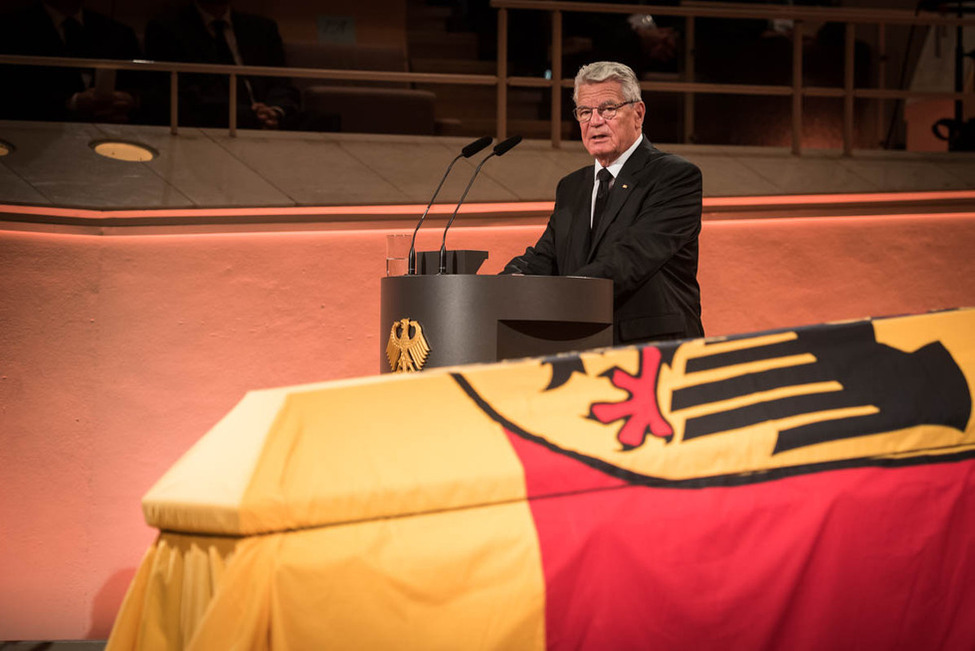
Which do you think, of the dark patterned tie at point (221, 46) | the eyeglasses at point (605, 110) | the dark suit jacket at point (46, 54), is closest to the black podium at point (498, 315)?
the eyeglasses at point (605, 110)

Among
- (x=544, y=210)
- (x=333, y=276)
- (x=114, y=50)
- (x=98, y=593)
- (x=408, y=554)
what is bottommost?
(x=98, y=593)

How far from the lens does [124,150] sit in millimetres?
3342

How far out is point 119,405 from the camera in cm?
304

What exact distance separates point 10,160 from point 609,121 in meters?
1.92

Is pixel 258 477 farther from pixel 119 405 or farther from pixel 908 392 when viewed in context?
pixel 119 405

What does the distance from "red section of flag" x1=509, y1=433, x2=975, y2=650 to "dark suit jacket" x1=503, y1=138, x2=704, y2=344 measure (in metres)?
0.89

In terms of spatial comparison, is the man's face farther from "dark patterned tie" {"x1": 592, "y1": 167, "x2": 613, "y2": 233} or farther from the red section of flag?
the red section of flag

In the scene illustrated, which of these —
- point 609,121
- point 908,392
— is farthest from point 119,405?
point 908,392

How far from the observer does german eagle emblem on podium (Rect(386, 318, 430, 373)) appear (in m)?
1.84

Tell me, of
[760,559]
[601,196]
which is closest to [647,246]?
[601,196]

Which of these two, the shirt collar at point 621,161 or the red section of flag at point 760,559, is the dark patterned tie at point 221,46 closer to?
the shirt collar at point 621,161

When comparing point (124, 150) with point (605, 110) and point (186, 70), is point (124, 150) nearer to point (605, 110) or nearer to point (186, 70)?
point (186, 70)

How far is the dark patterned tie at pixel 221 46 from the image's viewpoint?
3869mm

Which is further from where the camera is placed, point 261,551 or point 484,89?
point 484,89
